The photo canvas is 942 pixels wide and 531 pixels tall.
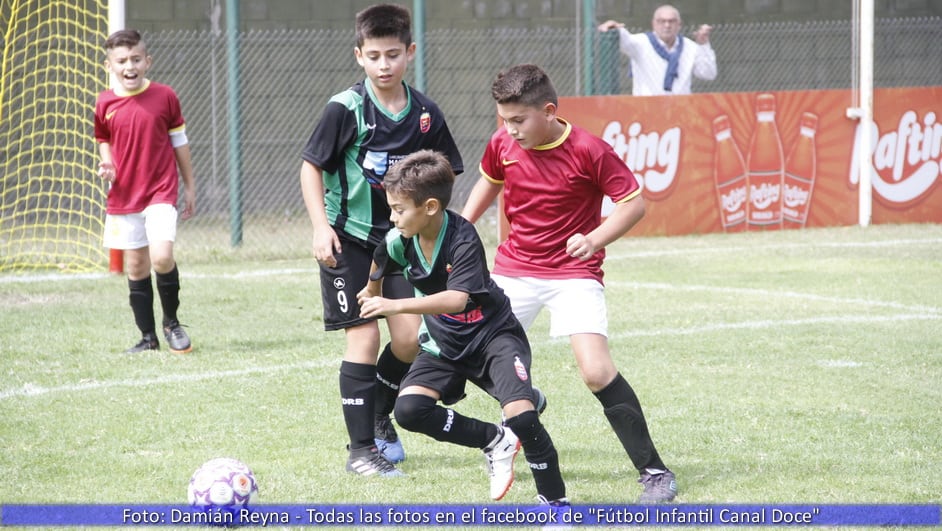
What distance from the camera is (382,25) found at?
4.60 m

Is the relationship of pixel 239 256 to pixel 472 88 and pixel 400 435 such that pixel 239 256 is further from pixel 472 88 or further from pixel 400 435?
pixel 400 435

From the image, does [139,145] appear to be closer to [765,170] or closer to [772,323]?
[772,323]

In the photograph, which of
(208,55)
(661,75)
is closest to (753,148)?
(661,75)

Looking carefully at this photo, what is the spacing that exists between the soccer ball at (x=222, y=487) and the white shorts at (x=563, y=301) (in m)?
1.21

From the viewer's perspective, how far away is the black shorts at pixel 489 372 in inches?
162

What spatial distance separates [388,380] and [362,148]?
0.96 meters

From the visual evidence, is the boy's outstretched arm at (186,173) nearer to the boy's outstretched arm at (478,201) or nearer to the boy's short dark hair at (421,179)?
the boy's outstretched arm at (478,201)

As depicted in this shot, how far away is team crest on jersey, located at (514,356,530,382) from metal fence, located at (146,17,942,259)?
28.4 feet

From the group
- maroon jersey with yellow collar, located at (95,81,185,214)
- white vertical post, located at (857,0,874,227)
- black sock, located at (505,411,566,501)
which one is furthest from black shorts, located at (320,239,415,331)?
white vertical post, located at (857,0,874,227)

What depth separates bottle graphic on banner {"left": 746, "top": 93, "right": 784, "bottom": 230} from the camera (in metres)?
12.7

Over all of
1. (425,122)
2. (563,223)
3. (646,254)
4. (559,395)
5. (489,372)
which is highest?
(425,122)

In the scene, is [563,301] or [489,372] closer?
[489,372]

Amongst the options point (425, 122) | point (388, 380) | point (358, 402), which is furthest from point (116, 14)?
point (358, 402)

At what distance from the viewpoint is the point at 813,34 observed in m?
16.3
